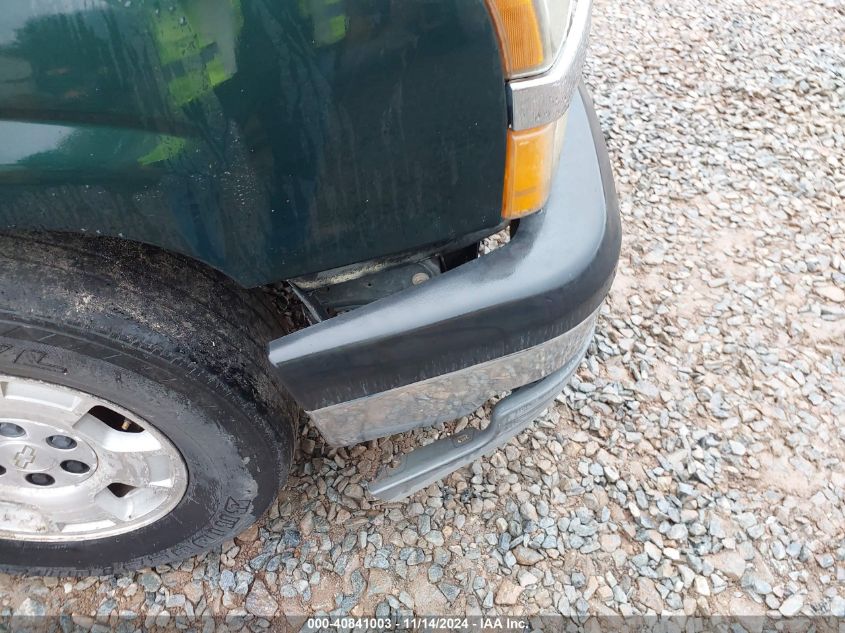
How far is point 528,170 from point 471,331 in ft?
1.10

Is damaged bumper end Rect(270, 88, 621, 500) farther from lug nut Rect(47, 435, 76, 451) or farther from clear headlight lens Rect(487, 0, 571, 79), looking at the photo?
lug nut Rect(47, 435, 76, 451)

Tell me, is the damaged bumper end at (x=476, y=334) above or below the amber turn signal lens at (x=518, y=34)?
below

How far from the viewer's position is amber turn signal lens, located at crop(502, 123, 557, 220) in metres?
1.24

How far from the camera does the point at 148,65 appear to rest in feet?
3.43

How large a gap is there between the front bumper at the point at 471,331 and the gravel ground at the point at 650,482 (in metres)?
0.67

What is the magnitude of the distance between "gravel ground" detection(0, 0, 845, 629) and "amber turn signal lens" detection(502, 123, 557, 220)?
1068mm

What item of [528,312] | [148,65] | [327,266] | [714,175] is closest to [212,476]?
[327,266]

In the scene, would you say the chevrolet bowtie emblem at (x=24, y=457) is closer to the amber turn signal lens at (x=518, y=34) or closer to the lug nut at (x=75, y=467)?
the lug nut at (x=75, y=467)

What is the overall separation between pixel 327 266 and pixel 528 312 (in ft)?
1.35

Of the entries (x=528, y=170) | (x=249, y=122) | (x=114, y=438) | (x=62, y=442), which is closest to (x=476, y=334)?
(x=528, y=170)

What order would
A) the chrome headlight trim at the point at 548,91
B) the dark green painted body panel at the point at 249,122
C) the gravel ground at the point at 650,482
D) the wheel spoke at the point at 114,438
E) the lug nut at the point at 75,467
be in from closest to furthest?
1. the dark green painted body panel at the point at 249,122
2. the chrome headlight trim at the point at 548,91
3. the wheel spoke at the point at 114,438
4. the lug nut at the point at 75,467
5. the gravel ground at the point at 650,482

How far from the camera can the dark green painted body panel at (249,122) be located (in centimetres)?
103

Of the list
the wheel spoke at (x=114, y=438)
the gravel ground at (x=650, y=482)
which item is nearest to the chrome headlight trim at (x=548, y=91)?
the wheel spoke at (x=114, y=438)

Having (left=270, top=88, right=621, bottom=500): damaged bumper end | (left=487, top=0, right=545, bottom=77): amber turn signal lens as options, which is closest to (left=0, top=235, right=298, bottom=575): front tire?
(left=270, top=88, right=621, bottom=500): damaged bumper end
